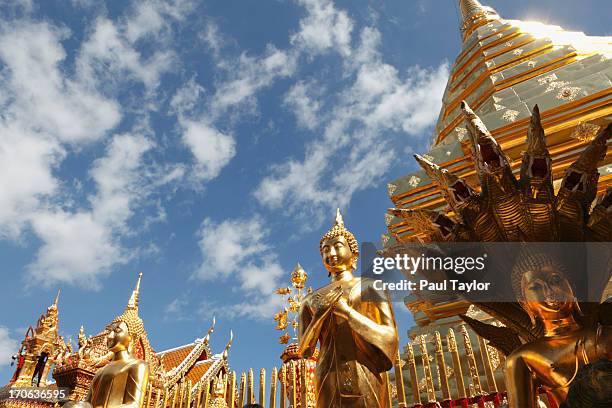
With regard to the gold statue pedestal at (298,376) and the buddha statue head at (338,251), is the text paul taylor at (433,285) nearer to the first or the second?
the buddha statue head at (338,251)

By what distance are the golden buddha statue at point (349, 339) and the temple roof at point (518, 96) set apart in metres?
2.72

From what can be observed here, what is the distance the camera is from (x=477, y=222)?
3.50 metres

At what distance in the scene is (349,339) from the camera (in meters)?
3.35

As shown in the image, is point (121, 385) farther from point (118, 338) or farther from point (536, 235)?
point (536, 235)

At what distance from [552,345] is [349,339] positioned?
47.9 inches

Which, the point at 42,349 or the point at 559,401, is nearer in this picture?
the point at 559,401

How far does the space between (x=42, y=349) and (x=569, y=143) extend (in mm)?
12788

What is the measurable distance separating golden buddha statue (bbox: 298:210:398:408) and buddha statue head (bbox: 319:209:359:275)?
0.11 metres

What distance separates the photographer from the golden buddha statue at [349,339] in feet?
10.3

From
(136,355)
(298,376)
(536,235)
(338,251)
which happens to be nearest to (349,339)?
(338,251)

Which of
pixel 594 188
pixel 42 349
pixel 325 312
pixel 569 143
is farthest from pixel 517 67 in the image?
pixel 42 349

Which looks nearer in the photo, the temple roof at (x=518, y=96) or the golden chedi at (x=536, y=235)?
the golden chedi at (x=536, y=235)

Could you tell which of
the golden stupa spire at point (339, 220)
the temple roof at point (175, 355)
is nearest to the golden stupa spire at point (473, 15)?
the golden stupa spire at point (339, 220)

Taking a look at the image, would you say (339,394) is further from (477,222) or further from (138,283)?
(138,283)
